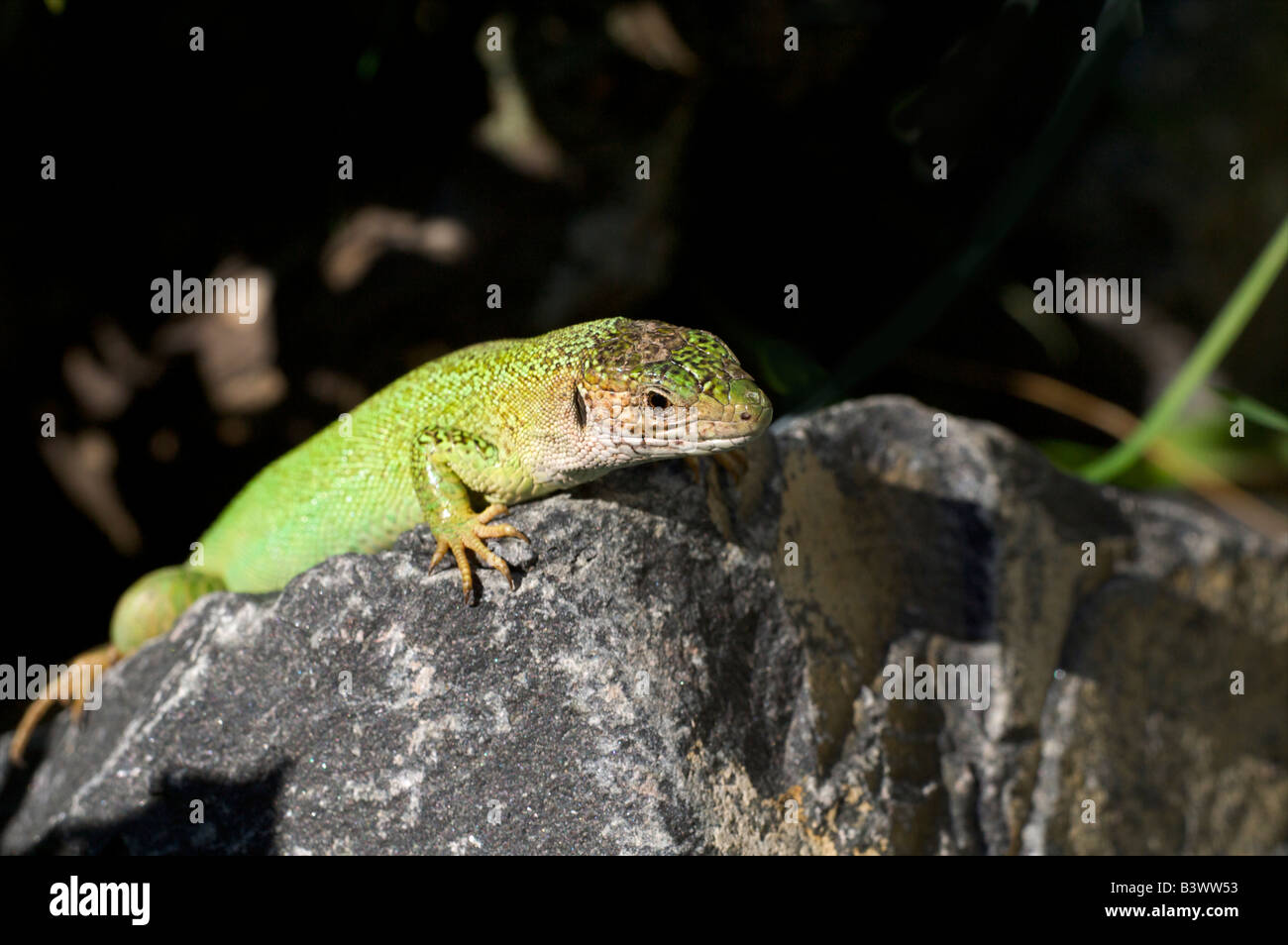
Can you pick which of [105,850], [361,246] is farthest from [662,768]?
[361,246]

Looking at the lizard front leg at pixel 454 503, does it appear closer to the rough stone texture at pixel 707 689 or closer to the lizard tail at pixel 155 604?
the rough stone texture at pixel 707 689

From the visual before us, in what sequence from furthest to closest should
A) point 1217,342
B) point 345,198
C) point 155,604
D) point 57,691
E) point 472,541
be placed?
point 345,198 < point 1217,342 < point 57,691 < point 155,604 < point 472,541

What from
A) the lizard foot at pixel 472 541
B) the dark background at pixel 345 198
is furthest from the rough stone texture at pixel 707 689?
A: the dark background at pixel 345 198

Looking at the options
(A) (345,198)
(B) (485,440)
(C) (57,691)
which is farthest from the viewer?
(A) (345,198)

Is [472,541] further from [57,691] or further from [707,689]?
[57,691]

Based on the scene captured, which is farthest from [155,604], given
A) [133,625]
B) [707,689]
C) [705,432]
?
[705,432]

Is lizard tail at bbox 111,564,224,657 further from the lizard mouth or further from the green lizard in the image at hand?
the lizard mouth

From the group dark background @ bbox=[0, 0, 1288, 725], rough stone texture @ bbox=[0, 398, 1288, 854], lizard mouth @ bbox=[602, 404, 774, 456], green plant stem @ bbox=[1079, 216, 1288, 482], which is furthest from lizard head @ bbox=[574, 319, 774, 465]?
green plant stem @ bbox=[1079, 216, 1288, 482]

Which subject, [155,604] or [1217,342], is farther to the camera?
[1217,342]
